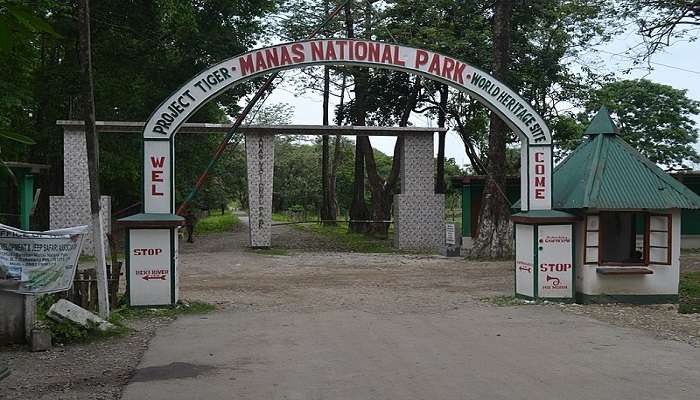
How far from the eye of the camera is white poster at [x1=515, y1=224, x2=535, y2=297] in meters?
13.0

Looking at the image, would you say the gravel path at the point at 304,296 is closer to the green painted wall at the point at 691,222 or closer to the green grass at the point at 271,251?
the green grass at the point at 271,251

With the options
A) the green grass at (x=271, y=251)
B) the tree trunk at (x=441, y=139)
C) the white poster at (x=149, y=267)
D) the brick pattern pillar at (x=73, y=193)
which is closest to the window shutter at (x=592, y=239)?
the white poster at (x=149, y=267)

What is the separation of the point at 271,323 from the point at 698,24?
1384cm

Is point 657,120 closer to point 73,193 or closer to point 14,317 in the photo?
point 73,193

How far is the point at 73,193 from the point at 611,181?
17521mm

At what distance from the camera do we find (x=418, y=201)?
87.5 ft

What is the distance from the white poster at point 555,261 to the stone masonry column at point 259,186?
14.2 metres

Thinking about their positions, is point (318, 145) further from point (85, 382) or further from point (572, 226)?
point (85, 382)

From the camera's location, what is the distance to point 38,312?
32.2 feet

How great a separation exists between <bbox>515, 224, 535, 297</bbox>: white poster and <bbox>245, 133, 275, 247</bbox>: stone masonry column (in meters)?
13.6

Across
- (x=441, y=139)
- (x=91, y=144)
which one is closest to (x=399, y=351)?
(x=91, y=144)

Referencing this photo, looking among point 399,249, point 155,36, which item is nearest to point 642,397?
point 399,249

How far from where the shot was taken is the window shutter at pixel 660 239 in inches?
506

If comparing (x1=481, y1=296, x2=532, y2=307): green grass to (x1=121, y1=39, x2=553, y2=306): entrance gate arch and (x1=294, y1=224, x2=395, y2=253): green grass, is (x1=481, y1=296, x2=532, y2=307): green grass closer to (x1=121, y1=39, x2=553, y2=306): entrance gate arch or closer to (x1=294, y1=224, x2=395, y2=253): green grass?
(x1=121, y1=39, x2=553, y2=306): entrance gate arch
